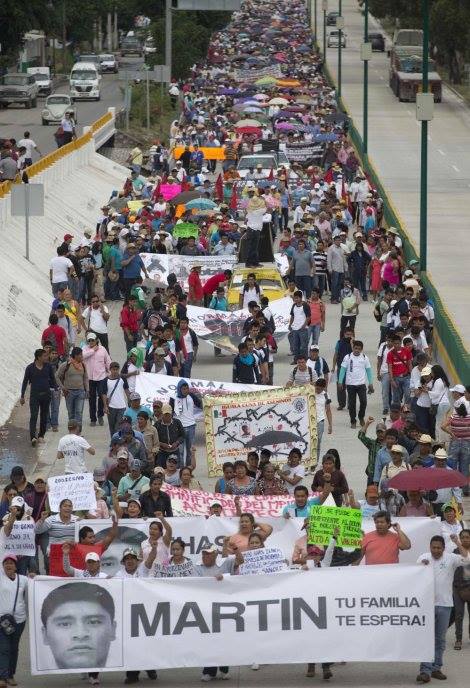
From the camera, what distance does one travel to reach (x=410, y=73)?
77.6m

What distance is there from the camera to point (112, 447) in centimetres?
1911

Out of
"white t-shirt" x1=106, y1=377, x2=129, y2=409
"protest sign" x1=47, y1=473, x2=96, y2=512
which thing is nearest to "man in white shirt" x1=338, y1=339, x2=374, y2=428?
"white t-shirt" x1=106, y1=377, x2=129, y2=409

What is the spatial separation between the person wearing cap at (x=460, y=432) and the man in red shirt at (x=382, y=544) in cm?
472

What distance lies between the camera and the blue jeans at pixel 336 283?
33.3 meters

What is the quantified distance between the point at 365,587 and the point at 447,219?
33.1 meters

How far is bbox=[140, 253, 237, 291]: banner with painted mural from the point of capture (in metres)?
32.1

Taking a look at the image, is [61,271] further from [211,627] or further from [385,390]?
[211,627]

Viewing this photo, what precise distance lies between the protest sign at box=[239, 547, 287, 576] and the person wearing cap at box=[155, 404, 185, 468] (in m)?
5.13

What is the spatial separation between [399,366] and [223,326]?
173 inches

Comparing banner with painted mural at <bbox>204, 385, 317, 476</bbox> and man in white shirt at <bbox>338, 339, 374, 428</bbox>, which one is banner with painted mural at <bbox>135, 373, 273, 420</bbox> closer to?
banner with painted mural at <bbox>204, 385, 317, 476</bbox>

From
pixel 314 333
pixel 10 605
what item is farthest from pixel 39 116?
pixel 10 605

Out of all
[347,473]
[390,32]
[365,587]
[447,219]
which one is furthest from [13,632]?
[390,32]

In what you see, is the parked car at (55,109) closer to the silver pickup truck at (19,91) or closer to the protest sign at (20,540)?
the silver pickup truck at (19,91)

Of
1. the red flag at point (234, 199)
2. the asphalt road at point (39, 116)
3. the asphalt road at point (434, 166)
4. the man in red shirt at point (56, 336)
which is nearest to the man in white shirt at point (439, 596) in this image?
the man in red shirt at point (56, 336)
